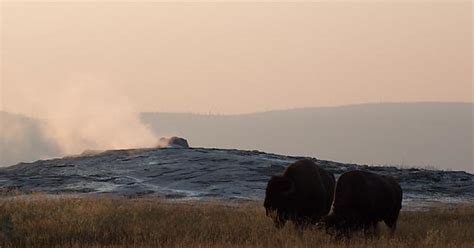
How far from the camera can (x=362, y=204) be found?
16703 millimetres

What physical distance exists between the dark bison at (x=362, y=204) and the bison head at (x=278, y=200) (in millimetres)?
1136

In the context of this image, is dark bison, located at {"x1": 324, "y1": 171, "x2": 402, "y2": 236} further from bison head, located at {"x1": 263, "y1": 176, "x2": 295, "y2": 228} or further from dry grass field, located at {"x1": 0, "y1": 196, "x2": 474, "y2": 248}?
bison head, located at {"x1": 263, "y1": 176, "x2": 295, "y2": 228}

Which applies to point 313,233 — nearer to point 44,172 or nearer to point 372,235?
point 372,235

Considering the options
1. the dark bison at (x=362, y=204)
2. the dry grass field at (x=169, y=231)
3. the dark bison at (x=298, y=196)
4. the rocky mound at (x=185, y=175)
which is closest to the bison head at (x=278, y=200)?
the dark bison at (x=298, y=196)

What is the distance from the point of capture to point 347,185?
1688 centimetres

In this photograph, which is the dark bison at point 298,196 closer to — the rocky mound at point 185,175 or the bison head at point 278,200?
the bison head at point 278,200

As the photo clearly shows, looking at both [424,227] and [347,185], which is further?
[424,227]

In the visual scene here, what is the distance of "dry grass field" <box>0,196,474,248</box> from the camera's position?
49.4 ft

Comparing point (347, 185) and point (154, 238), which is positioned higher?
point (347, 185)

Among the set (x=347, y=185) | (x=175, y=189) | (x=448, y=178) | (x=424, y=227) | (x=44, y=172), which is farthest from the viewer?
Answer: (x=44, y=172)

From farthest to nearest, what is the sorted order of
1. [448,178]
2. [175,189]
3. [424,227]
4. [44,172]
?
[44,172] < [448,178] < [175,189] < [424,227]

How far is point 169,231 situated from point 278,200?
2435 millimetres

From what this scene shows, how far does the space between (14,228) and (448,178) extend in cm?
3531

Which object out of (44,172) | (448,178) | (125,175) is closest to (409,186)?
(448,178)
